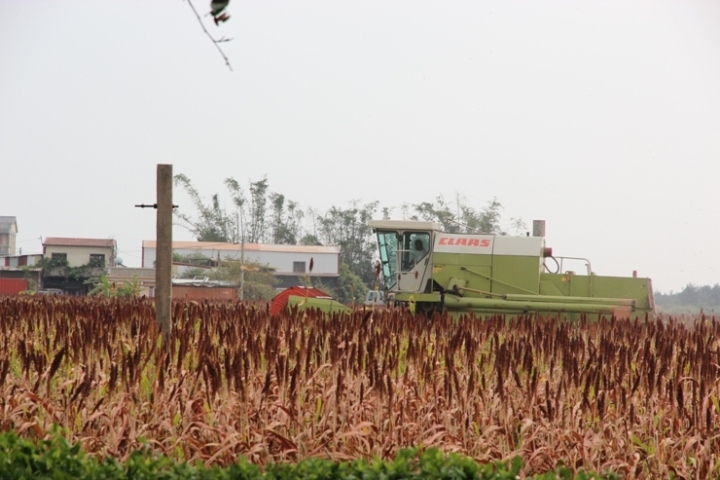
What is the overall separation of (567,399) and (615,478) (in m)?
1.86

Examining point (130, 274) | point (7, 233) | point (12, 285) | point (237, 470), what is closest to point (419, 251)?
point (237, 470)

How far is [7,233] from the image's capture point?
116 m

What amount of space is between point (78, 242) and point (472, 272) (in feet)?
213

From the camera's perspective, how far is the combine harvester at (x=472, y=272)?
68.2ft

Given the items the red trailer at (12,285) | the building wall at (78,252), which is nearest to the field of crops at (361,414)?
the red trailer at (12,285)

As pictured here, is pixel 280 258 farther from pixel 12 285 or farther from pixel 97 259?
pixel 12 285

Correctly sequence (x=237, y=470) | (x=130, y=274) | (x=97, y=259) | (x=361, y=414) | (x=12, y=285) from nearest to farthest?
(x=237, y=470)
(x=361, y=414)
(x=12, y=285)
(x=130, y=274)
(x=97, y=259)

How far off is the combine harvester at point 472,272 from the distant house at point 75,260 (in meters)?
46.5

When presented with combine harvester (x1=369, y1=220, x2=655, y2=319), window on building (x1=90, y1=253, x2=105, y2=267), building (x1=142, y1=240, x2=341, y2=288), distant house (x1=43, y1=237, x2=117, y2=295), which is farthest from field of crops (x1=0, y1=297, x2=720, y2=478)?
building (x1=142, y1=240, x2=341, y2=288)

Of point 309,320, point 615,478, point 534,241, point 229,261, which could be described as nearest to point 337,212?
point 229,261

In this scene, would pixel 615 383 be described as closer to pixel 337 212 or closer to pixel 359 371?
pixel 359 371

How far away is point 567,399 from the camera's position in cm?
725

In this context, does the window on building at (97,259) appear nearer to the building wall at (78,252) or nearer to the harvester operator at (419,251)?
the building wall at (78,252)

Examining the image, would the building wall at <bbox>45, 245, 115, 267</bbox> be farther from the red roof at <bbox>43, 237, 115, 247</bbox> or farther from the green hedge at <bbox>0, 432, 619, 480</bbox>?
the green hedge at <bbox>0, 432, 619, 480</bbox>
